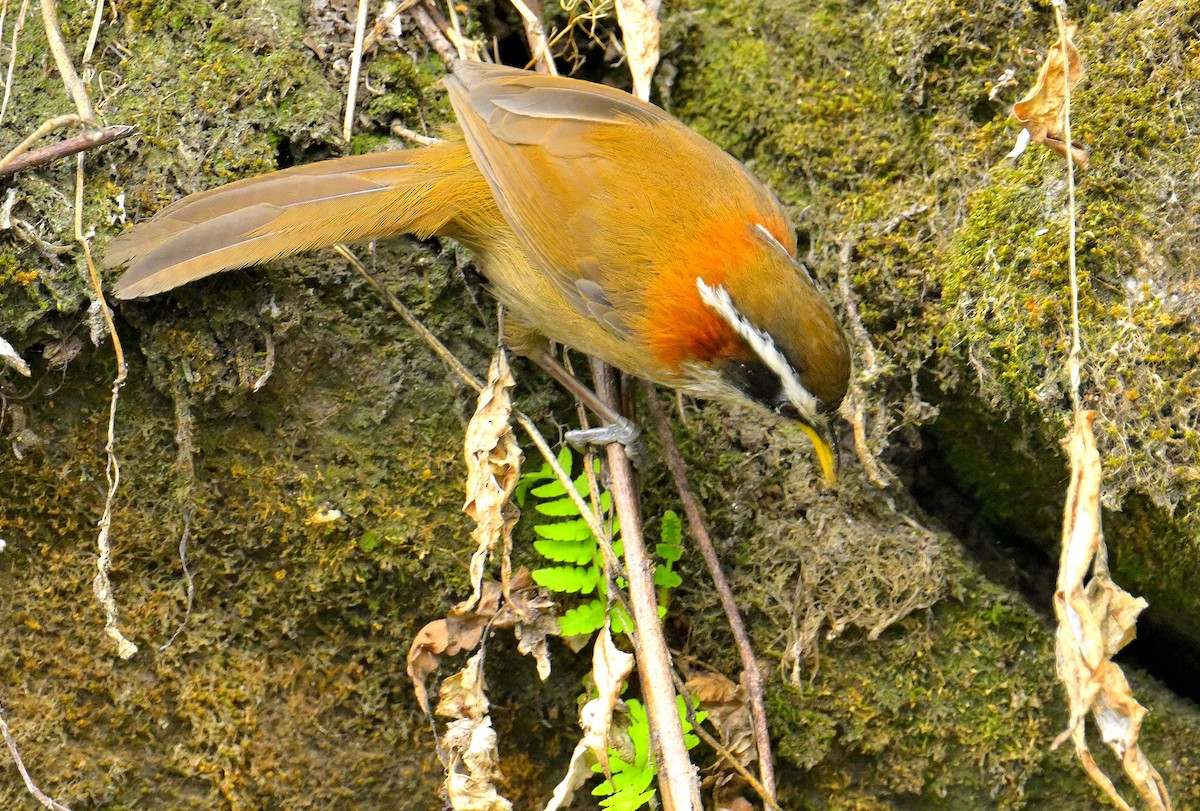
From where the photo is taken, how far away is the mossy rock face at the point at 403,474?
2.98 metres

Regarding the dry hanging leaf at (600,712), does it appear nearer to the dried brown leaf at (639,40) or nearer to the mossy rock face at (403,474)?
the mossy rock face at (403,474)

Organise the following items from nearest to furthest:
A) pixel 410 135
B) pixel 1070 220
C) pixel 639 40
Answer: pixel 1070 220 < pixel 410 135 < pixel 639 40

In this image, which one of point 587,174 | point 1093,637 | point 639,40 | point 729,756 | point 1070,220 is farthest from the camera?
point 639,40

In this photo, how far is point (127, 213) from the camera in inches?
120

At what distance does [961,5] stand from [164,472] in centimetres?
300

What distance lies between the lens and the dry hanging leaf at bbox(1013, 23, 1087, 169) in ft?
9.37

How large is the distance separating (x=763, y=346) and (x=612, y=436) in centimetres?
57

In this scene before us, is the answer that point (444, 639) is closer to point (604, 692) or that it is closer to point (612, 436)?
point (604, 692)

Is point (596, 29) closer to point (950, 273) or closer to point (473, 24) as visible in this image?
point (473, 24)

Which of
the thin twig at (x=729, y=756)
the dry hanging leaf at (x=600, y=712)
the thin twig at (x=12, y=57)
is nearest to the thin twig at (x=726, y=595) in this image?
the thin twig at (x=729, y=756)

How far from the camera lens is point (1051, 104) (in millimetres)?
2893

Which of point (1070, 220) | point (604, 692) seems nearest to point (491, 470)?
point (604, 692)

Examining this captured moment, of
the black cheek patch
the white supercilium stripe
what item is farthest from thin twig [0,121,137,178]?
the black cheek patch

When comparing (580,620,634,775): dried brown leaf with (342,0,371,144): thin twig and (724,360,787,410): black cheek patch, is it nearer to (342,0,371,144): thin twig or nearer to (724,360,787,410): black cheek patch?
(724,360,787,410): black cheek patch
